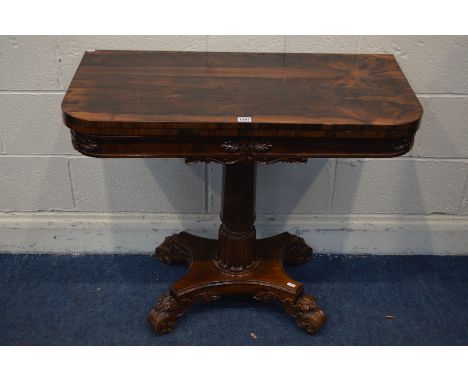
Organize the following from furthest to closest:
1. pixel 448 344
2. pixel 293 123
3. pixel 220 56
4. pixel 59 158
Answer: pixel 59 158, pixel 448 344, pixel 220 56, pixel 293 123

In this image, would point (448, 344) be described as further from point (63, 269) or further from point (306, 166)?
point (63, 269)

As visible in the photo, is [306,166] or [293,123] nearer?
[293,123]

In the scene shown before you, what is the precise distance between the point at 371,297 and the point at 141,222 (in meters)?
0.88

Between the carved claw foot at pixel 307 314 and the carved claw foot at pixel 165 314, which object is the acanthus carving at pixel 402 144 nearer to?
the carved claw foot at pixel 307 314

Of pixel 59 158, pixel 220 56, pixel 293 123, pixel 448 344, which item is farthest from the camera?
pixel 59 158

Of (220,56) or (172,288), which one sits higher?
(220,56)

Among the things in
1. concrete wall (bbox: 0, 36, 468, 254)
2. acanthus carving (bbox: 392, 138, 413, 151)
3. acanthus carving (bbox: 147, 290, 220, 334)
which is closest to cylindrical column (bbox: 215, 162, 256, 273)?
acanthus carving (bbox: 147, 290, 220, 334)

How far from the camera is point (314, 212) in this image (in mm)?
2496

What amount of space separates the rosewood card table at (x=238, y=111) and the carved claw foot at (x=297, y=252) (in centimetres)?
27

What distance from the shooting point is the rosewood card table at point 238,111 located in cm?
167

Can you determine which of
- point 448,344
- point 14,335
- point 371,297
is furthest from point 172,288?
point 448,344

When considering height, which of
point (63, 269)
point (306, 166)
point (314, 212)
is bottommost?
point (63, 269)

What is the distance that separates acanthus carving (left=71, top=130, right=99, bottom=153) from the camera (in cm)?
170

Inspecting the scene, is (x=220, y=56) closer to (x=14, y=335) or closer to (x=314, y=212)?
(x=314, y=212)
